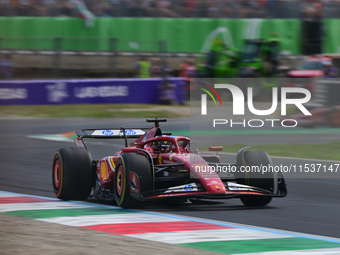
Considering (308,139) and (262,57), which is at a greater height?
(262,57)

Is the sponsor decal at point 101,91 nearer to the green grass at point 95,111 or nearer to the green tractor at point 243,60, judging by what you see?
the green grass at point 95,111

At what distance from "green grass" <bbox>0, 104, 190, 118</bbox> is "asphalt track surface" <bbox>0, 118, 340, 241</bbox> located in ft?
8.69

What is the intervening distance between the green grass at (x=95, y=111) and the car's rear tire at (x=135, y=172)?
43.0 ft

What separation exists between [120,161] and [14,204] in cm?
146

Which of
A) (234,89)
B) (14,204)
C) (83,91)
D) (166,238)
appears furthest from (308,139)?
(166,238)

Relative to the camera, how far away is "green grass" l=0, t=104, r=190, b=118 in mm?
21219

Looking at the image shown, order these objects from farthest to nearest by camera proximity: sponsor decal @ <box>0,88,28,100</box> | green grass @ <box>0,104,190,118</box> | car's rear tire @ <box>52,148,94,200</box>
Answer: sponsor decal @ <box>0,88,28,100</box>
green grass @ <box>0,104,190,118</box>
car's rear tire @ <box>52,148,94,200</box>

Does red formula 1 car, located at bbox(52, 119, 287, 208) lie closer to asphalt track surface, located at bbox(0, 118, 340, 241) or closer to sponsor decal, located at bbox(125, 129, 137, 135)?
asphalt track surface, located at bbox(0, 118, 340, 241)

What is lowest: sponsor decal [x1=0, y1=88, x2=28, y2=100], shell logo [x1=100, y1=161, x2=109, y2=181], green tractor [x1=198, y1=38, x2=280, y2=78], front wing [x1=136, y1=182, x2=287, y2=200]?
front wing [x1=136, y1=182, x2=287, y2=200]

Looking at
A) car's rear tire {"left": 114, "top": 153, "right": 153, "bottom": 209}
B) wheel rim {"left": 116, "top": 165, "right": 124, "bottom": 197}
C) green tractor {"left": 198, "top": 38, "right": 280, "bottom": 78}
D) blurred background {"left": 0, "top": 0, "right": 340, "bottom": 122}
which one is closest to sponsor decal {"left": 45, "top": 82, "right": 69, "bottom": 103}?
blurred background {"left": 0, "top": 0, "right": 340, "bottom": 122}

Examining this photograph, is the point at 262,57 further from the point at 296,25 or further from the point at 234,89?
the point at 234,89

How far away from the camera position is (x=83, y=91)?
22.7m

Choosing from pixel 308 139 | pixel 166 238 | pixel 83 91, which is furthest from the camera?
pixel 83 91

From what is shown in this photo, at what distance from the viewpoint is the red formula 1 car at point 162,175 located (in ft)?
26.2
